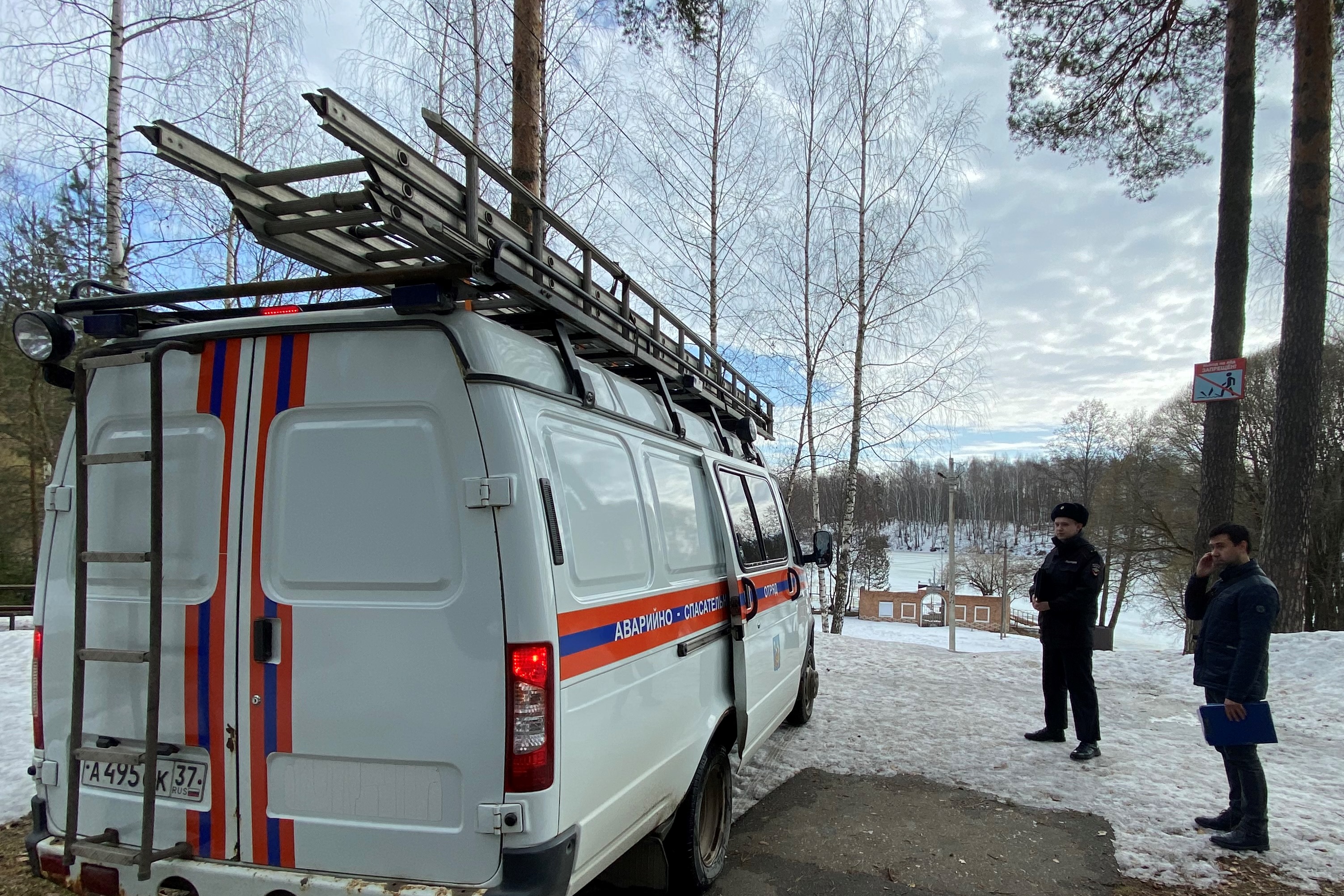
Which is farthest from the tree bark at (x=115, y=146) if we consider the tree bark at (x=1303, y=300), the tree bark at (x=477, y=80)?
the tree bark at (x=1303, y=300)

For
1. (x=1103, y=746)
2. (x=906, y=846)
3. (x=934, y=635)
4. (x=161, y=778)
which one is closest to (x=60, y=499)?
(x=161, y=778)

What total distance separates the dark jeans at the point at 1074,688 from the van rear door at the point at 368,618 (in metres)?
5.08

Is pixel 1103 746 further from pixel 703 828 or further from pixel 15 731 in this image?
pixel 15 731

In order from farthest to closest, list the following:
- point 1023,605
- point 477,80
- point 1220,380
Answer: point 1023,605, point 477,80, point 1220,380

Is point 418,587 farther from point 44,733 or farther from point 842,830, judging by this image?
point 842,830

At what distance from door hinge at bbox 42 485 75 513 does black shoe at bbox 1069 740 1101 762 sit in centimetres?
633

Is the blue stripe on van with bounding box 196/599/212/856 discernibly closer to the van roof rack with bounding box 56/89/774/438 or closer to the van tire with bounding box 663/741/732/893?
the van roof rack with bounding box 56/89/774/438

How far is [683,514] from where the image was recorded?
3.67 metres

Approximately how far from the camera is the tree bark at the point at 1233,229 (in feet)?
28.7

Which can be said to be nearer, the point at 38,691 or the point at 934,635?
the point at 38,691

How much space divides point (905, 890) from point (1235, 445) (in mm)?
7793

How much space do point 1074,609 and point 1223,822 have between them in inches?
67.1

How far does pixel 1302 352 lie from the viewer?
29.6ft

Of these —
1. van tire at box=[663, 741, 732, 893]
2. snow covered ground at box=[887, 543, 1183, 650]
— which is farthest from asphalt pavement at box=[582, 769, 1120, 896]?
snow covered ground at box=[887, 543, 1183, 650]
